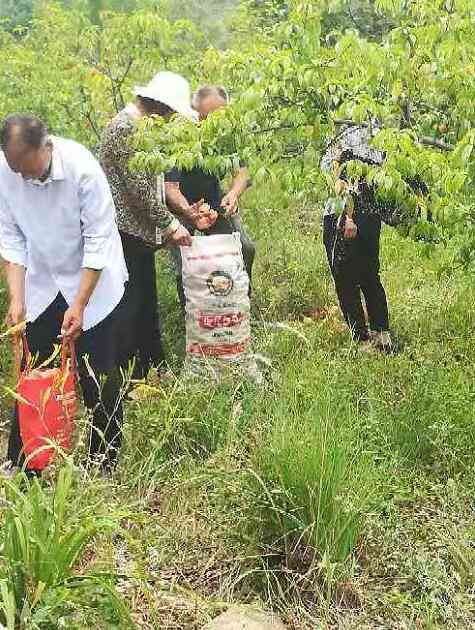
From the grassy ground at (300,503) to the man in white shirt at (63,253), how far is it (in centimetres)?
34

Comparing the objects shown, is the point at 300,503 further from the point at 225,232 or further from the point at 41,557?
the point at 225,232

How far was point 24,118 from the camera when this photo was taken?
285cm

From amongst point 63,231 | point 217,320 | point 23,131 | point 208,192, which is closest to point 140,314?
point 217,320

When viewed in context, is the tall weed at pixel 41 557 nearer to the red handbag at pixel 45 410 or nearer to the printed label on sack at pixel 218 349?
the red handbag at pixel 45 410

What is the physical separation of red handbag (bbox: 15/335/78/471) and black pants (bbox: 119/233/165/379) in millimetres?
665

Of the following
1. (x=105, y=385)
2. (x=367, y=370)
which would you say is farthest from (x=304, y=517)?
(x=367, y=370)

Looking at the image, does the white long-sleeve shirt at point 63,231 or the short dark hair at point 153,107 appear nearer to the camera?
the white long-sleeve shirt at point 63,231

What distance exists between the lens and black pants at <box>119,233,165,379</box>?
4035mm

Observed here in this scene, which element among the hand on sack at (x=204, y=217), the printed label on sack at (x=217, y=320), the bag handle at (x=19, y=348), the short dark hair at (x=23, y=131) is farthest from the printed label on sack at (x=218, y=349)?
the short dark hair at (x=23, y=131)

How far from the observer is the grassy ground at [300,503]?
8.35 ft

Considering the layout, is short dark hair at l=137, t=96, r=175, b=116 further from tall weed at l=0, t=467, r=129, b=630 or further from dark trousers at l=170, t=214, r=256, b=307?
tall weed at l=0, t=467, r=129, b=630

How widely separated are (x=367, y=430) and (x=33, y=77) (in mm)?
5525

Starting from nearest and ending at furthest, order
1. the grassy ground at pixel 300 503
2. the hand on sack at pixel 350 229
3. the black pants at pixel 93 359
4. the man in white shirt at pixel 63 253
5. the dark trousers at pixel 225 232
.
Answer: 1. the grassy ground at pixel 300 503
2. the man in white shirt at pixel 63 253
3. the black pants at pixel 93 359
4. the hand on sack at pixel 350 229
5. the dark trousers at pixel 225 232

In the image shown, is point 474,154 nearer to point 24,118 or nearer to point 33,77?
point 24,118
